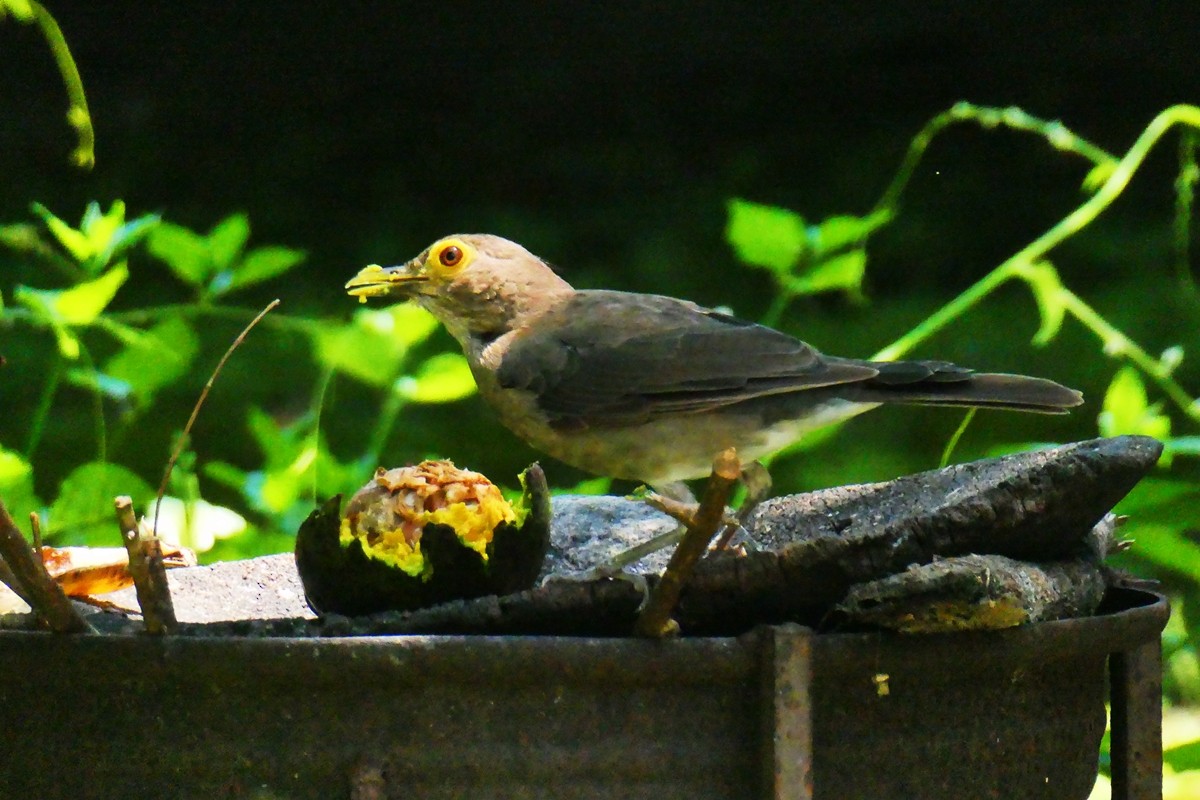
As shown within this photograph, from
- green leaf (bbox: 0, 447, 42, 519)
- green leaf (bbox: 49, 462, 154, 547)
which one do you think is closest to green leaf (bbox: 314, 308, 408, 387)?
green leaf (bbox: 49, 462, 154, 547)

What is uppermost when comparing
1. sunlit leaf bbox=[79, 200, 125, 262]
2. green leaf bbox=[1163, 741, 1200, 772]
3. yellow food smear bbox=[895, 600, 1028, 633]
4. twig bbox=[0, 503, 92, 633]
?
sunlit leaf bbox=[79, 200, 125, 262]

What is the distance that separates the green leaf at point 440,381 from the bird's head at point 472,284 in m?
0.22

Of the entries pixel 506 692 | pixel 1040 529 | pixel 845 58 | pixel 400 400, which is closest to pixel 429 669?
pixel 506 692

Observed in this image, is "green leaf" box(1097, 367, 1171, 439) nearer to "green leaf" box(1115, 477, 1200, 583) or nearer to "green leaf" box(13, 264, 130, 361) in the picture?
"green leaf" box(1115, 477, 1200, 583)

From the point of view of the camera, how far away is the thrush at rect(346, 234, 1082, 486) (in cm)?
202

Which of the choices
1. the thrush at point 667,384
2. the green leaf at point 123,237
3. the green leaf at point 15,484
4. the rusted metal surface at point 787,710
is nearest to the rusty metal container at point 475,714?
the rusted metal surface at point 787,710

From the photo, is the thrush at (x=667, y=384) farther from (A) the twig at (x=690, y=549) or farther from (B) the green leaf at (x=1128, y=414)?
(A) the twig at (x=690, y=549)

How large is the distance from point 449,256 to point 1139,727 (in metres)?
1.12

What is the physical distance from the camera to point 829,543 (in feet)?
4.59

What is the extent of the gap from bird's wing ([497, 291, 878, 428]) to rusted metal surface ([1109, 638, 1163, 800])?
529 millimetres

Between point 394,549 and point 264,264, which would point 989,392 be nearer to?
point 394,549

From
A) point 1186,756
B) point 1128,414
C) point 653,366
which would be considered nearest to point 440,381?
point 653,366

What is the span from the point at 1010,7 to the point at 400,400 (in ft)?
10.4

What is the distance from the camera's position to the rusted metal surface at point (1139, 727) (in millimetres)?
1592
